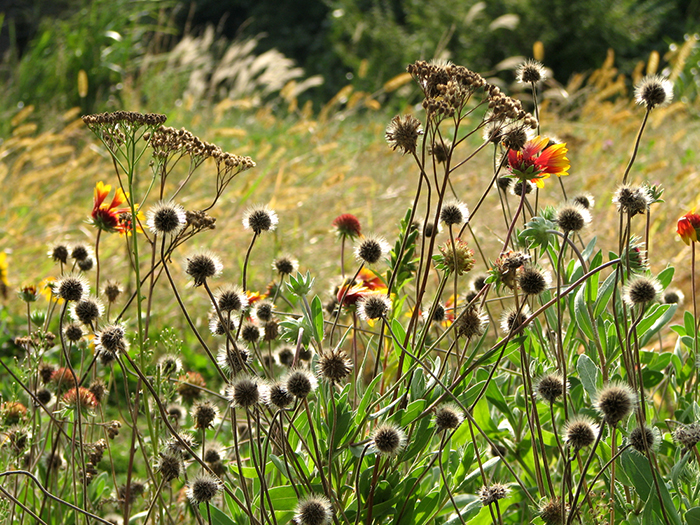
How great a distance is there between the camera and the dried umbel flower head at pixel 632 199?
119 centimetres

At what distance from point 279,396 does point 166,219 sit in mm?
402

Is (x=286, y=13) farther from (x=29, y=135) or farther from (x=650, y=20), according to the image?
(x=29, y=135)

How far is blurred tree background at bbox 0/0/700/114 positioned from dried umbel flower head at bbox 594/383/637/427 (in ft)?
23.9

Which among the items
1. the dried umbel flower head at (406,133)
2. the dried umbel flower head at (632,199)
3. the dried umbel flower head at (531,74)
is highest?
the dried umbel flower head at (531,74)

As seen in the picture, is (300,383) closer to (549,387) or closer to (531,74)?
(549,387)

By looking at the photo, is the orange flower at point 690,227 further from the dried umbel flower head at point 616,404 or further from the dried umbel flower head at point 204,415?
the dried umbel flower head at point 204,415

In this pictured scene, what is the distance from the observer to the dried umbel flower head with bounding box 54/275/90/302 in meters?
1.34

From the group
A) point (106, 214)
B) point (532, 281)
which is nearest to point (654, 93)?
point (532, 281)

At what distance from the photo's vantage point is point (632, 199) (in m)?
1.21

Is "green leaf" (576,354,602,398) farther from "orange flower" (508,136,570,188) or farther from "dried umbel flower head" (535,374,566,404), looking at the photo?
"orange flower" (508,136,570,188)

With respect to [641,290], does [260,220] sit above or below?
below

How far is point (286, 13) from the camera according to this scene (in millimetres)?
21625

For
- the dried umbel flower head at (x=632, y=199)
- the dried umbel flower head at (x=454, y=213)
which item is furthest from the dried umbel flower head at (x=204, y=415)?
the dried umbel flower head at (x=632, y=199)

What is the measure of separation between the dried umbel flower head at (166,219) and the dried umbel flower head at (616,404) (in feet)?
2.58
